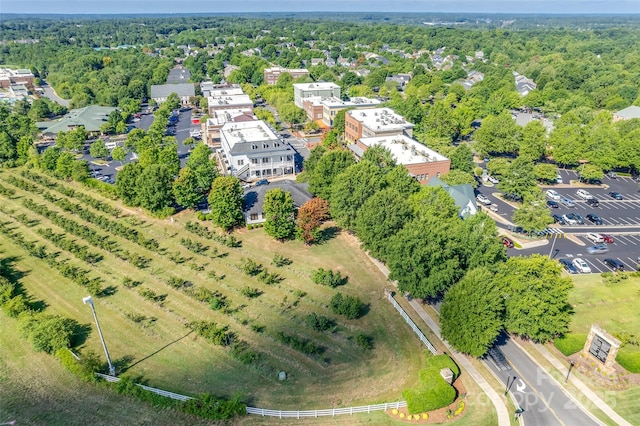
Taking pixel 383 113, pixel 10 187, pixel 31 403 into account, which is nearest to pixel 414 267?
pixel 31 403

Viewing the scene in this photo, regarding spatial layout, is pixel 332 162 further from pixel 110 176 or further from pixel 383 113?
pixel 110 176

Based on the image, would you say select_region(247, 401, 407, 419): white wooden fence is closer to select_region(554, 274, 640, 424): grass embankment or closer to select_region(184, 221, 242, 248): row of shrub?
select_region(554, 274, 640, 424): grass embankment

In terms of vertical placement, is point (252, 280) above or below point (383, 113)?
below

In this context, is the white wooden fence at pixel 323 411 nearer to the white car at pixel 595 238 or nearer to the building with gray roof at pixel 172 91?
the white car at pixel 595 238

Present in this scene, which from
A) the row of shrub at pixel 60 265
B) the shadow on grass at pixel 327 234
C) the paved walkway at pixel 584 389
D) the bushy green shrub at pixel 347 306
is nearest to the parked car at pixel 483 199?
the shadow on grass at pixel 327 234

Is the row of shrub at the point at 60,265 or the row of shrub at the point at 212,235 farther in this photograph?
the row of shrub at the point at 212,235
